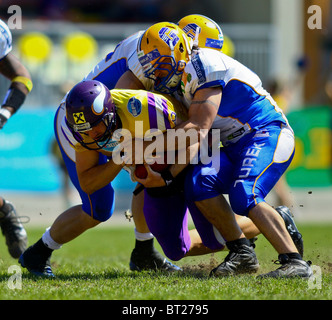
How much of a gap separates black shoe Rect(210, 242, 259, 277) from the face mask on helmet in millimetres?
1191

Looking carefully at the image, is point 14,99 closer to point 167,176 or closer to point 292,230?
point 167,176

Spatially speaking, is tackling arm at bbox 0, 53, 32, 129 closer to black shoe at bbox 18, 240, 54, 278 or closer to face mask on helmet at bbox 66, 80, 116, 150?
black shoe at bbox 18, 240, 54, 278

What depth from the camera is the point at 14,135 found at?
11.7 m

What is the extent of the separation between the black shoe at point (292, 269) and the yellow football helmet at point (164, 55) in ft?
4.87

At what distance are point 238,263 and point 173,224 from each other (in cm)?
60

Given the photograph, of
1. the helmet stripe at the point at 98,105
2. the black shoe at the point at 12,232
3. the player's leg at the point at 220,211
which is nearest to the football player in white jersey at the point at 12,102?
the black shoe at the point at 12,232

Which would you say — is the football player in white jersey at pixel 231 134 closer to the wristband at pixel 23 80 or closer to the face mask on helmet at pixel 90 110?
the face mask on helmet at pixel 90 110

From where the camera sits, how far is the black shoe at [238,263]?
4.57 metres

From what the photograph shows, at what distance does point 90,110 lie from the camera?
4.24 meters

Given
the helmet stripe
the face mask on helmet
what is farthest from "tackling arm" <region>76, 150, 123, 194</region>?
the helmet stripe

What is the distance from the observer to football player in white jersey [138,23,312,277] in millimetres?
4434

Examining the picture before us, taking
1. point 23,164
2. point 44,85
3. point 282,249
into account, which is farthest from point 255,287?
point 44,85

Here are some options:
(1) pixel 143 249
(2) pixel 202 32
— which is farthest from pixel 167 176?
(2) pixel 202 32
